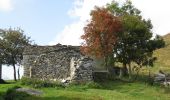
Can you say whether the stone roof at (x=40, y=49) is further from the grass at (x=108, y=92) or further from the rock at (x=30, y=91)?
the rock at (x=30, y=91)

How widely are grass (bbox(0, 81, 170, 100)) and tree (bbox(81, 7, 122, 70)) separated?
778 centimetres

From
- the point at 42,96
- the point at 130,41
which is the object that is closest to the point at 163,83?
the point at 130,41

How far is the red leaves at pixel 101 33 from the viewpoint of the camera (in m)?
69.4

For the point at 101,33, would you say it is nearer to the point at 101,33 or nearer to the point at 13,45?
the point at 101,33

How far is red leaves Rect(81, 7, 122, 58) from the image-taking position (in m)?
69.4

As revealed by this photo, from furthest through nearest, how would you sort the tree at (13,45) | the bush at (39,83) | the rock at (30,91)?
the tree at (13,45) < the bush at (39,83) < the rock at (30,91)

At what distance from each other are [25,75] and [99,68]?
11496 mm

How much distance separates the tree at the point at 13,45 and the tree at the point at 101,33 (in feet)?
46.7

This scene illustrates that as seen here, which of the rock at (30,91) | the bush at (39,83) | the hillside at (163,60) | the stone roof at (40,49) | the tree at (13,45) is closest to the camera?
the rock at (30,91)

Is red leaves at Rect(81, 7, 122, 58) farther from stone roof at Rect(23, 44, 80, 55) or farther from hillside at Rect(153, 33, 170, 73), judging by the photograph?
hillside at Rect(153, 33, 170, 73)

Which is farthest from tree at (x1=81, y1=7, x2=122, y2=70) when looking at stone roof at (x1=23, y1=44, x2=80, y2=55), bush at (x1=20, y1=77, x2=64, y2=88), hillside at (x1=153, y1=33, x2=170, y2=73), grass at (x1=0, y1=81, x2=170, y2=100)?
hillside at (x1=153, y1=33, x2=170, y2=73)

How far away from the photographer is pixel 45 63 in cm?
6444

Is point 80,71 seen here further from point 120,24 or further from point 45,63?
point 120,24

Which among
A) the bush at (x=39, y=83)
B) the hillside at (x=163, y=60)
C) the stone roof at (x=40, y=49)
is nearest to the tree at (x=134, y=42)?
the stone roof at (x=40, y=49)
